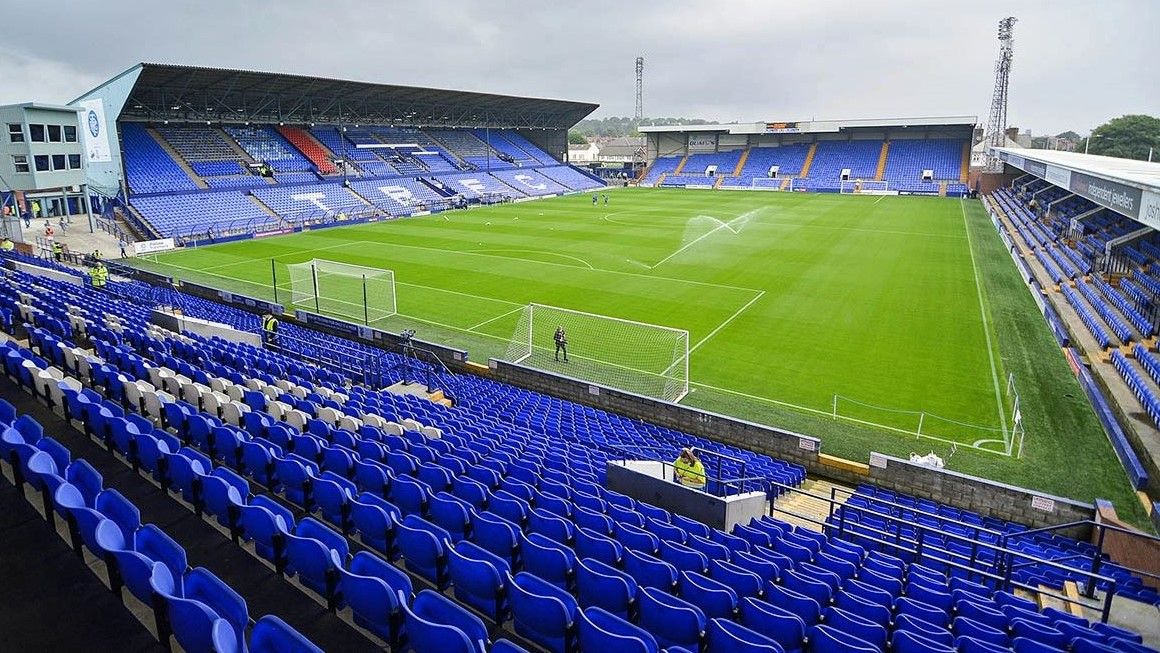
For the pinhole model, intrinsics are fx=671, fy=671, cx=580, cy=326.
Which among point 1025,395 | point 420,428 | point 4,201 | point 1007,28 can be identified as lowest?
point 1025,395

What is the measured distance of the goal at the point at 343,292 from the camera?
25680 mm

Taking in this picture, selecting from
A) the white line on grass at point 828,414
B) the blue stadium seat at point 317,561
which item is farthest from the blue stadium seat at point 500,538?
the white line on grass at point 828,414

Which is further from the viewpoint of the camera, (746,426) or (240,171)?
(240,171)

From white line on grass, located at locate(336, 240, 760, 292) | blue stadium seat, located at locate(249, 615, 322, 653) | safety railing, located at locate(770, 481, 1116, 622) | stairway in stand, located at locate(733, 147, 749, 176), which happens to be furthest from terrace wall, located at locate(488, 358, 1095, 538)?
stairway in stand, located at locate(733, 147, 749, 176)

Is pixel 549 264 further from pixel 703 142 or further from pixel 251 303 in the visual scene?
pixel 703 142

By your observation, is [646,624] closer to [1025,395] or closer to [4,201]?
[1025,395]

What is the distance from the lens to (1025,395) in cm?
1797

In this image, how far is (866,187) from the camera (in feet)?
247

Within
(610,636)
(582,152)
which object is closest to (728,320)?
(610,636)

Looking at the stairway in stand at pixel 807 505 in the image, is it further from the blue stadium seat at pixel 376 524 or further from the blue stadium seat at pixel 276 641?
the blue stadium seat at pixel 276 641

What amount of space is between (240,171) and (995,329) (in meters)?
53.8

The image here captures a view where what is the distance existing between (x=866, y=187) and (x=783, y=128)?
16.2 metres

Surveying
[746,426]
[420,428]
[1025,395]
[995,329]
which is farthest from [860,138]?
[420,428]

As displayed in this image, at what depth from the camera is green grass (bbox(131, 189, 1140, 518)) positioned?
16297mm
